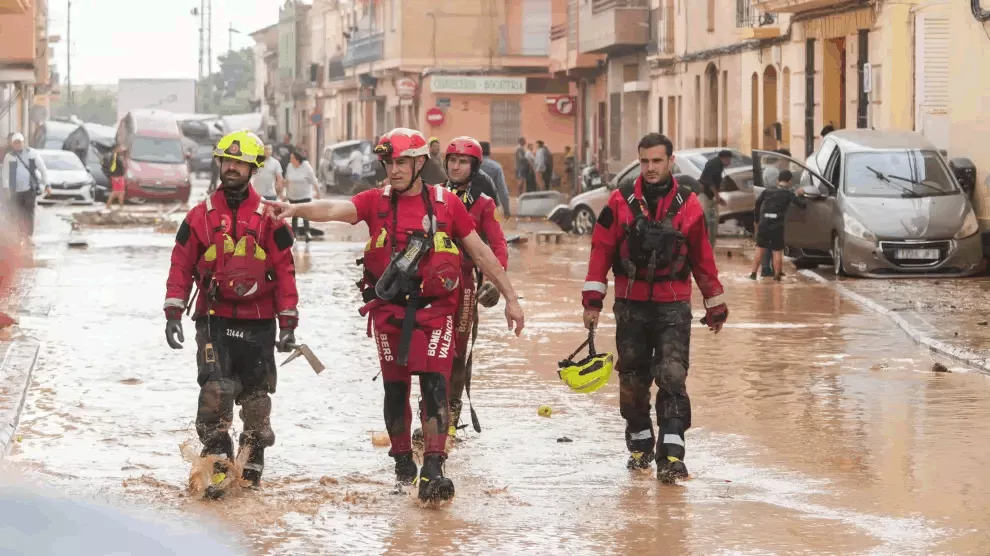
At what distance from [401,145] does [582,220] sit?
23467 mm

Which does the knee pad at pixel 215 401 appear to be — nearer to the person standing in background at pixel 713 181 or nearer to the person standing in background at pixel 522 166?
the person standing in background at pixel 713 181

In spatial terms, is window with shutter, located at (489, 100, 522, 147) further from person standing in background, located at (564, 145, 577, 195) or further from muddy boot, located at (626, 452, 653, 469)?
muddy boot, located at (626, 452, 653, 469)

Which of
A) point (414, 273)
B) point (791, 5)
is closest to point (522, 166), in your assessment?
point (791, 5)

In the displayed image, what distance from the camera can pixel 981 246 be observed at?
2202cm

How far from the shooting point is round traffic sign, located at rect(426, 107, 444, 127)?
61125 mm

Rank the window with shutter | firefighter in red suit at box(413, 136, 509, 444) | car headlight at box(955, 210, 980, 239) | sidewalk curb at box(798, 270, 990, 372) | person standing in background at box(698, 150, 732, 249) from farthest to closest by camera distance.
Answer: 1. the window with shutter
2. person standing in background at box(698, 150, 732, 249)
3. car headlight at box(955, 210, 980, 239)
4. sidewalk curb at box(798, 270, 990, 372)
5. firefighter in red suit at box(413, 136, 509, 444)

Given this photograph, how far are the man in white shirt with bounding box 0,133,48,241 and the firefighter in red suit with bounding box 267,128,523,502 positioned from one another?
62.3 ft

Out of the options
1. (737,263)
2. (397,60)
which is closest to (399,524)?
(737,263)

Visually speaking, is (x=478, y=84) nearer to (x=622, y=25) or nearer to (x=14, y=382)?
(x=622, y=25)

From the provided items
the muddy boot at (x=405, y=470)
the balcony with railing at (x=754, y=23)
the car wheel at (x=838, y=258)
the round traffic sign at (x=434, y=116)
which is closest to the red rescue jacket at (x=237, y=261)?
the muddy boot at (x=405, y=470)

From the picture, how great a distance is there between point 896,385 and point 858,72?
19412mm

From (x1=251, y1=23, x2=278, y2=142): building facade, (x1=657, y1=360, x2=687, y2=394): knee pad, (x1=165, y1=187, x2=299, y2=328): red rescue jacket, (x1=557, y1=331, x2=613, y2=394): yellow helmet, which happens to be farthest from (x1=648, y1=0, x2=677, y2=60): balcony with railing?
(x1=251, y1=23, x2=278, y2=142): building facade

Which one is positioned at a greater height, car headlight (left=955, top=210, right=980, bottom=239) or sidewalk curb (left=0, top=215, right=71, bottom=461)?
car headlight (left=955, top=210, right=980, bottom=239)

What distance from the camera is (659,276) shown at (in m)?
8.91
